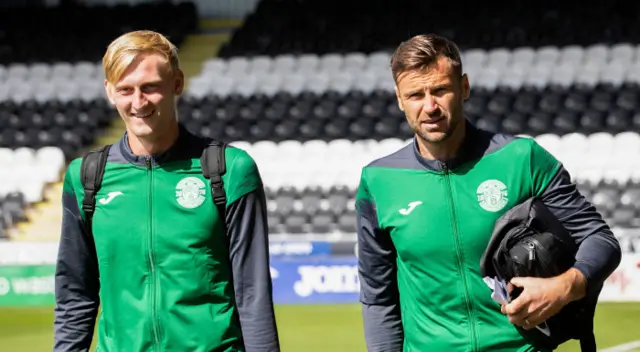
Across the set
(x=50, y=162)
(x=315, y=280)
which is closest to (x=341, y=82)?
(x=50, y=162)

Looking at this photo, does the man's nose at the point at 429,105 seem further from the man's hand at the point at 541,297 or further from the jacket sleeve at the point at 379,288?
the man's hand at the point at 541,297

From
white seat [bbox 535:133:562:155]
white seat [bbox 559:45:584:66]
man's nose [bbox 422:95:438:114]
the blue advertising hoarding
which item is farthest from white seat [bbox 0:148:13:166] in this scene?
man's nose [bbox 422:95:438:114]

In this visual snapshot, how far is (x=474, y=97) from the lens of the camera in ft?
50.1

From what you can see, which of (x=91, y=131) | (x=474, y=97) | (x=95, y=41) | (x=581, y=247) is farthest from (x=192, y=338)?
(x=95, y=41)

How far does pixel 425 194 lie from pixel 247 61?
1530 centimetres

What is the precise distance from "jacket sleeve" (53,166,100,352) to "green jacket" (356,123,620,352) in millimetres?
825

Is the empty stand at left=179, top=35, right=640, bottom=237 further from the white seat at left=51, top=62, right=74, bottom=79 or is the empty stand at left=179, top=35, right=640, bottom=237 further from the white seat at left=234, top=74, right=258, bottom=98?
the white seat at left=51, top=62, right=74, bottom=79

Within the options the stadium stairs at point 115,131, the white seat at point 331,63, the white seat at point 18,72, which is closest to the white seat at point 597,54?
the white seat at point 331,63

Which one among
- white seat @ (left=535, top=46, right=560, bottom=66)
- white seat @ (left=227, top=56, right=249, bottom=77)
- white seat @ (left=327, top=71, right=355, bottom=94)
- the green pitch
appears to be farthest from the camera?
white seat @ (left=227, top=56, right=249, bottom=77)

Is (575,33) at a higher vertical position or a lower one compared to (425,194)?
higher

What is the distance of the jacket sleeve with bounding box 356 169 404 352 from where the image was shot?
304cm

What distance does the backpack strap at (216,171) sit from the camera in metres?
2.88

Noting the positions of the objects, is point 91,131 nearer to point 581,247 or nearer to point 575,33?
point 575,33

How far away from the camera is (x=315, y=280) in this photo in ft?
34.4
